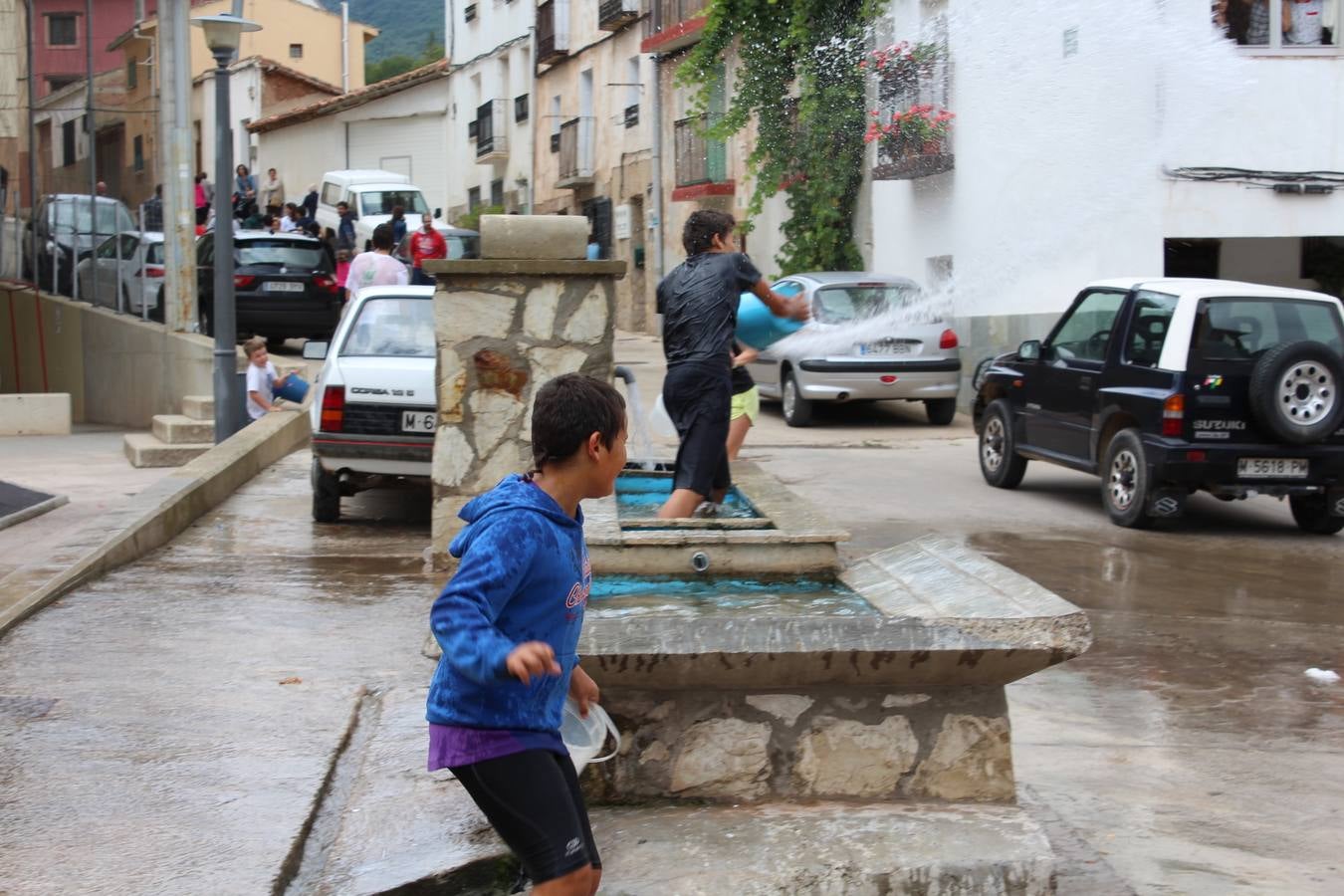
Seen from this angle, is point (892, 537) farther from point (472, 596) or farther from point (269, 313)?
point (269, 313)

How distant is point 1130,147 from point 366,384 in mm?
9585

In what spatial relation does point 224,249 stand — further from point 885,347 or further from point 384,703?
point 384,703

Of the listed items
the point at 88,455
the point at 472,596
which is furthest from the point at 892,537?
the point at 88,455

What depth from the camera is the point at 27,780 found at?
476 centimetres

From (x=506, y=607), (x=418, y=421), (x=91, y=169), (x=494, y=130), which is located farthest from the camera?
(x=494, y=130)

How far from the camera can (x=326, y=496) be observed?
10477 millimetres

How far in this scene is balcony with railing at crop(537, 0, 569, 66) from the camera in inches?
1393

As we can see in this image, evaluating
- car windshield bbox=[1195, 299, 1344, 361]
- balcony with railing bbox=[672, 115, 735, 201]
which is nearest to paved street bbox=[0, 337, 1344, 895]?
car windshield bbox=[1195, 299, 1344, 361]

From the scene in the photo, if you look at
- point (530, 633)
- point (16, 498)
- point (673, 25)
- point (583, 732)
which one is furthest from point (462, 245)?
point (530, 633)

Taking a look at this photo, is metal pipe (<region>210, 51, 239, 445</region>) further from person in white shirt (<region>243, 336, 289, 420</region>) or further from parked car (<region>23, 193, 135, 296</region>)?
parked car (<region>23, 193, 135, 296</region>)

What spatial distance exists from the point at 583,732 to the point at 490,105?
38.1 meters

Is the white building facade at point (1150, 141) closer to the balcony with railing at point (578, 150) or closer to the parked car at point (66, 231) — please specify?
the parked car at point (66, 231)

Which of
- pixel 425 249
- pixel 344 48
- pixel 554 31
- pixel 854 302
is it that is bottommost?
pixel 854 302

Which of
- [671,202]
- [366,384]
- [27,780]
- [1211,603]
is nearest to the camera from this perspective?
[27,780]
